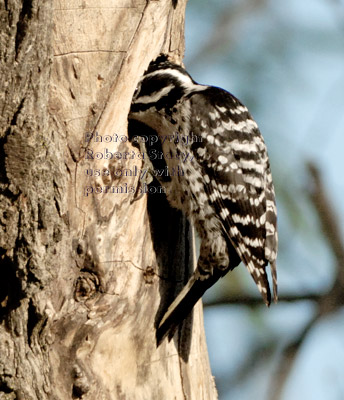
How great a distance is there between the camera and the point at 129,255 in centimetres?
310

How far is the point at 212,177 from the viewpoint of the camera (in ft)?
11.7

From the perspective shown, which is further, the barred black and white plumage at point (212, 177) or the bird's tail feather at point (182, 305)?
the barred black and white plumage at point (212, 177)

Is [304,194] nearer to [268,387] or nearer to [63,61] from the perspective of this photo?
[268,387]

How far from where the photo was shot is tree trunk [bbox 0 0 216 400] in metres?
2.44

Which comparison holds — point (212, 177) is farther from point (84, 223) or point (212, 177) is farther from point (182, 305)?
point (84, 223)

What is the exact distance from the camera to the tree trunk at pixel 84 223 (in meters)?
2.44

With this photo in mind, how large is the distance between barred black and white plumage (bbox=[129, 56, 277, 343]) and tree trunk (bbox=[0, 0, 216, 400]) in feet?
0.40

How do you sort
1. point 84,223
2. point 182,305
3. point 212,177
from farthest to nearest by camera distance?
1. point 212,177
2. point 182,305
3. point 84,223

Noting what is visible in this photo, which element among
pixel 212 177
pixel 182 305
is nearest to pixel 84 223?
pixel 182 305

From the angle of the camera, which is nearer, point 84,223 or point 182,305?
point 84,223

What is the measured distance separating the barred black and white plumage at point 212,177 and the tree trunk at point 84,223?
123 millimetres

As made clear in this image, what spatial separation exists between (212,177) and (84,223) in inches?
35.7

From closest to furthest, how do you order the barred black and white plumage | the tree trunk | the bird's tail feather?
1. the tree trunk
2. the bird's tail feather
3. the barred black and white plumage

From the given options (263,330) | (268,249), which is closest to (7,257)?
(268,249)
